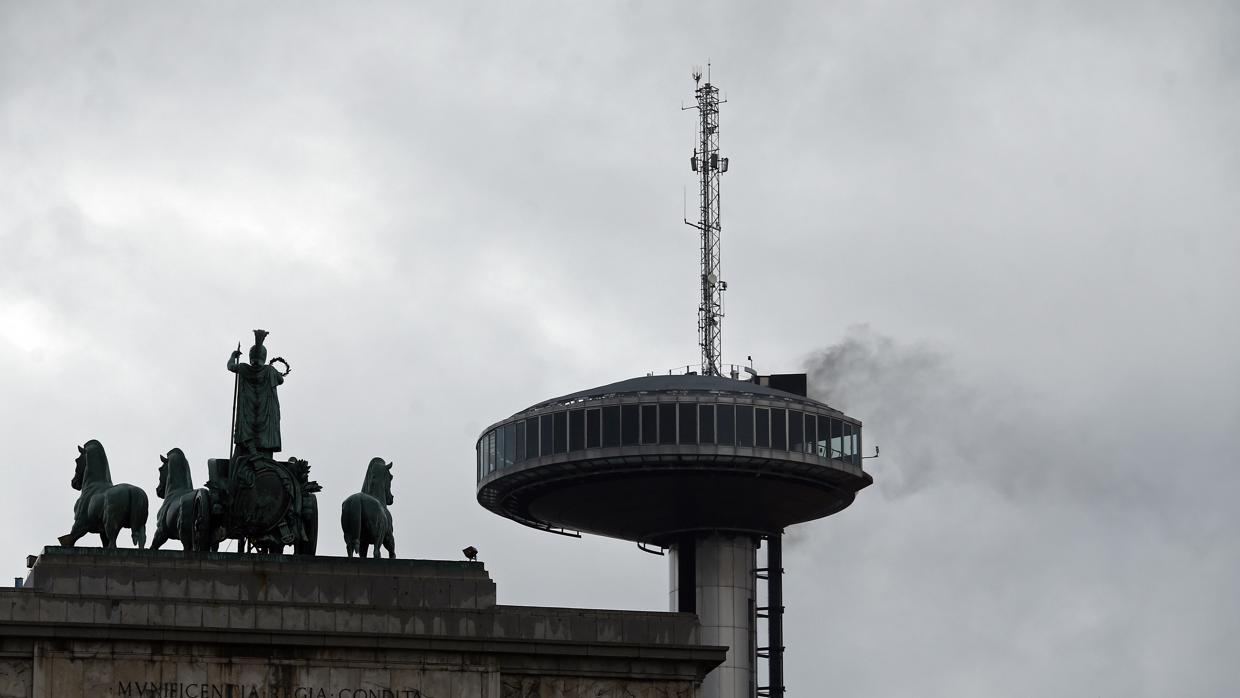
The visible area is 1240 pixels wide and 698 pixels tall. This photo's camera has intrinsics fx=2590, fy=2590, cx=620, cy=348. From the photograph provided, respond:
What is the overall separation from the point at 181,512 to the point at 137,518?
56.7 inches

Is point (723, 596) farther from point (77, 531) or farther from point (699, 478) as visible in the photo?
point (77, 531)

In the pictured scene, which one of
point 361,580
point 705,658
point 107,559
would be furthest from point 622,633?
point 107,559

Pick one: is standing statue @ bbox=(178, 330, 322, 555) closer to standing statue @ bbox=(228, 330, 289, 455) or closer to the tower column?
standing statue @ bbox=(228, 330, 289, 455)

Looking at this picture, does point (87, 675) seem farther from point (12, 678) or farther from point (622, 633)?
point (622, 633)

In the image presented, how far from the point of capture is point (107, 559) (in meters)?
81.8

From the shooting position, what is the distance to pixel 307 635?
8138cm

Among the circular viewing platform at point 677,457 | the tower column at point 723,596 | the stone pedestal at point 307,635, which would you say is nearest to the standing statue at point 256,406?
the stone pedestal at point 307,635

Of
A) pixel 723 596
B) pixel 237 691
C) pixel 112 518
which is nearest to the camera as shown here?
pixel 237 691

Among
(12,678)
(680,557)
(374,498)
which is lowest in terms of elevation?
(12,678)

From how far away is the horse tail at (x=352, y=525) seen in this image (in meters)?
86.0

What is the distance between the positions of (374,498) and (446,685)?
8320mm

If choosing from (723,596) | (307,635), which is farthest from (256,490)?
(723,596)

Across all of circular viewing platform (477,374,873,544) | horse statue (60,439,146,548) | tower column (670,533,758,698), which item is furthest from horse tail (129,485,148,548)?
tower column (670,533,758,698)

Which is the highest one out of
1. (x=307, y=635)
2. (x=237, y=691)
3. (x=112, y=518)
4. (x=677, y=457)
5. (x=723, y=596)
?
(x=677, y=457)
